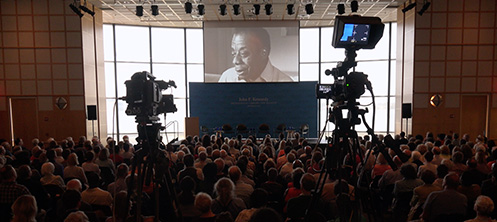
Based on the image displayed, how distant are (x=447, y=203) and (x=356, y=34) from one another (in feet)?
7.64

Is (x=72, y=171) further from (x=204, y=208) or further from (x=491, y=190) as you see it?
(x=491, y=190)

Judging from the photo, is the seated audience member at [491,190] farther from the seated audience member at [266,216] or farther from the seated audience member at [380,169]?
the seated audience member at [266,216]

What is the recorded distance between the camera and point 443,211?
11.3ft

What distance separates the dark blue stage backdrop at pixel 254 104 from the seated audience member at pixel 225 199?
1139 cm

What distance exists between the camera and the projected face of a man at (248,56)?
15289 millimetres

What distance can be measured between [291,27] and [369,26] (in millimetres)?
13377

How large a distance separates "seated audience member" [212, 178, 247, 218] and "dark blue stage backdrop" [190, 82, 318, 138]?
1139 centimetres

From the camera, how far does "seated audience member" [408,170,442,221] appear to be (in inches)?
151

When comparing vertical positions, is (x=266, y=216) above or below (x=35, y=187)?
above

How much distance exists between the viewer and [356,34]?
2.38 m

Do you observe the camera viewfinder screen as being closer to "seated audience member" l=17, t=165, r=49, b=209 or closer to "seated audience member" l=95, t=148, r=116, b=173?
"seated audience member" l=17, t=165, r=49, b=209

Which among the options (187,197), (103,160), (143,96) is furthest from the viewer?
(103,160)

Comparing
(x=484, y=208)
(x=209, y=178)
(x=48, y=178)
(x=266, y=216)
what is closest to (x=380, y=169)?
(x=484, y=208)

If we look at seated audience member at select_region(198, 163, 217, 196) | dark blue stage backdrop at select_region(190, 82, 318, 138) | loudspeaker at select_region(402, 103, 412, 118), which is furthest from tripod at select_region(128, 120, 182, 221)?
dark blue stage backdrop at select_region(190, 82, 318, 138)
